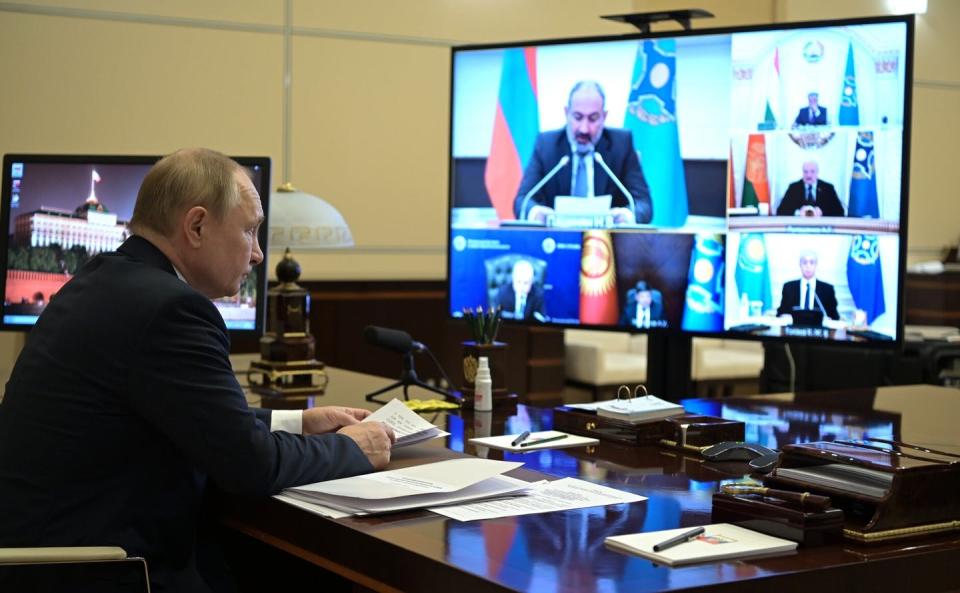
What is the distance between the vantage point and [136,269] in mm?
1865

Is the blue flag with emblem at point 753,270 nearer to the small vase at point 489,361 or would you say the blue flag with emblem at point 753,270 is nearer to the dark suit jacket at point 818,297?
the dark suit jacket at point 818,297

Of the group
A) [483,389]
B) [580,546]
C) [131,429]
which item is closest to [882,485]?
[580,546]

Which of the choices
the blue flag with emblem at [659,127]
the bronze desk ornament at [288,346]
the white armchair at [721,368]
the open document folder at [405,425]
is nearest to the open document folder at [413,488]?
the open document folder at [405,425]

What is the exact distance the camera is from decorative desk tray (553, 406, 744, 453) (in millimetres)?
2273

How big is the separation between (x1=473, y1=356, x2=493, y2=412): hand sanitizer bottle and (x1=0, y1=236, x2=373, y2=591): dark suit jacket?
933 millimetres

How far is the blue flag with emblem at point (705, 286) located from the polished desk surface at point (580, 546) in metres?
0.83

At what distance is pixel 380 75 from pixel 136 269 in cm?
446

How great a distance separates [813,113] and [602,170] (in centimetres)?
56

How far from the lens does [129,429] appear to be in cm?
180

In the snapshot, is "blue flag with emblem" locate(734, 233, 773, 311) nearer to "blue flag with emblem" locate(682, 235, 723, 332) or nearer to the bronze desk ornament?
"blue flag with emblem" locate(682, 235, 723, 332)

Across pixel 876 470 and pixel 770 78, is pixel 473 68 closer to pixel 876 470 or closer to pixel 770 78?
pixel 770 78

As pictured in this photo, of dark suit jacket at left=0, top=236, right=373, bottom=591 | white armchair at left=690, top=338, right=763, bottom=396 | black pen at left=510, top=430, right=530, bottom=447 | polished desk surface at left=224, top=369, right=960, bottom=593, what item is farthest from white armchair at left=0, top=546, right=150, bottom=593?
white armchair at left=690, top=338, right=763, bottom=396

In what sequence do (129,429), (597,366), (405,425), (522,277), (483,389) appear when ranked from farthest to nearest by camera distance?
(597,366) < (522,277) < (483,389) < (405,425) < (129,429)

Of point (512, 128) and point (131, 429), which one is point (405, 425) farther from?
point (512, 128)
